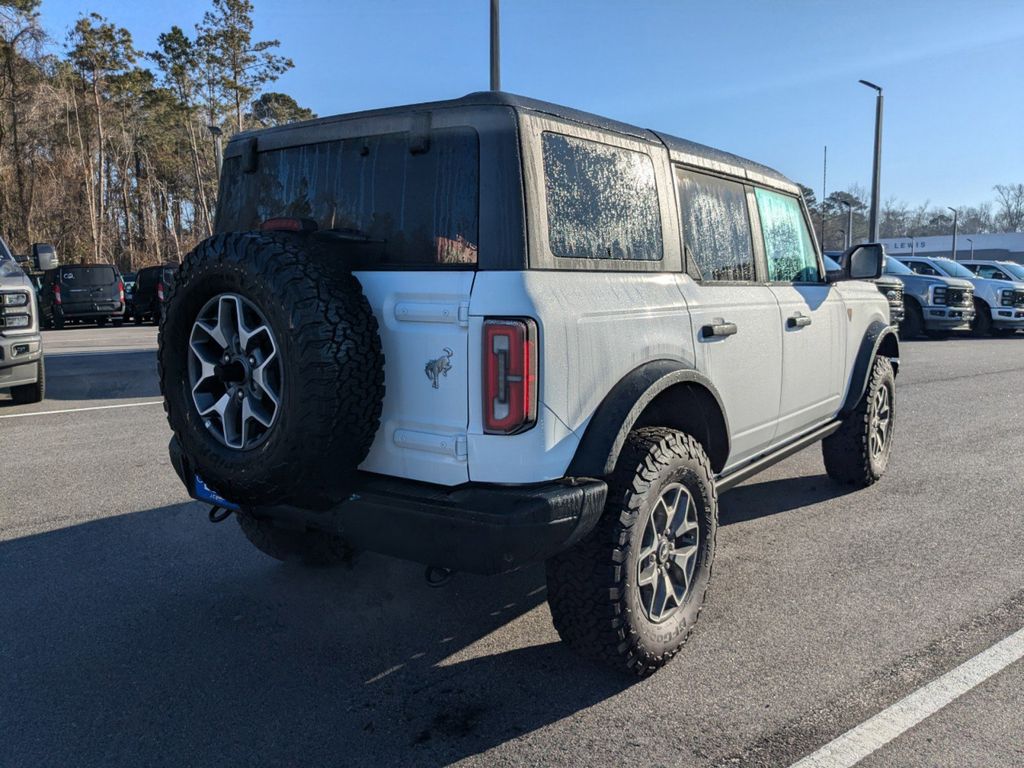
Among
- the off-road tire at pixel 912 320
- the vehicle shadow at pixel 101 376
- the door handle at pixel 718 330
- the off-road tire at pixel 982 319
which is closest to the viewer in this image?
the door handle at pixel 718 330

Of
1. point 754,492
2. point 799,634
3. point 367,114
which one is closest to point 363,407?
point 367,114

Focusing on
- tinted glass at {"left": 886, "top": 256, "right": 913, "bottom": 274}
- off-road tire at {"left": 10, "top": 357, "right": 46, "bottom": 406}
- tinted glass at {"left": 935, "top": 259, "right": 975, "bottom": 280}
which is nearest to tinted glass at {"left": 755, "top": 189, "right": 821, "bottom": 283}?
off-road tire at {"left": 10, "top": 357, "right": 46, "bottom": 406}

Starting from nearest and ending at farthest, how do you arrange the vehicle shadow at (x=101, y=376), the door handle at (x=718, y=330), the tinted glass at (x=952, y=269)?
the door handle at (x=718, y=330) < the vehicle shadow at (x=101, y=376) < the tinted glass at (x=952, y=269)

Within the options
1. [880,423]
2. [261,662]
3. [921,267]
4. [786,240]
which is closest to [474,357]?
[261,662]

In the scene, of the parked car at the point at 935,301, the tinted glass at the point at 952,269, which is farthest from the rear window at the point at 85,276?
the tinted glass at the point at 952,269

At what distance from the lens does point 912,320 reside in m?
17.6

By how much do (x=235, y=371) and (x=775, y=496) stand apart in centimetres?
381

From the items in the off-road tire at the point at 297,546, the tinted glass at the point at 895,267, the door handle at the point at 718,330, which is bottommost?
the off-road tire at the point at 297,546

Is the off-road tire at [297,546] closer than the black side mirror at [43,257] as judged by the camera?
Yes

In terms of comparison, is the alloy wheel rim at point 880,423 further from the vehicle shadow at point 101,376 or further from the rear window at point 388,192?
the vehicle shadow at point 101,376

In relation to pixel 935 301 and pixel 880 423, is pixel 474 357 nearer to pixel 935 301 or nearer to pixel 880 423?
pixel 880 423

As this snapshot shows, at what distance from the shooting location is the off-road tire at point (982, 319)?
1886 cm

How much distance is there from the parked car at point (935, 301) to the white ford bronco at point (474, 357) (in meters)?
15.6

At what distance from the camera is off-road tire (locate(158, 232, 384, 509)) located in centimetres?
255
